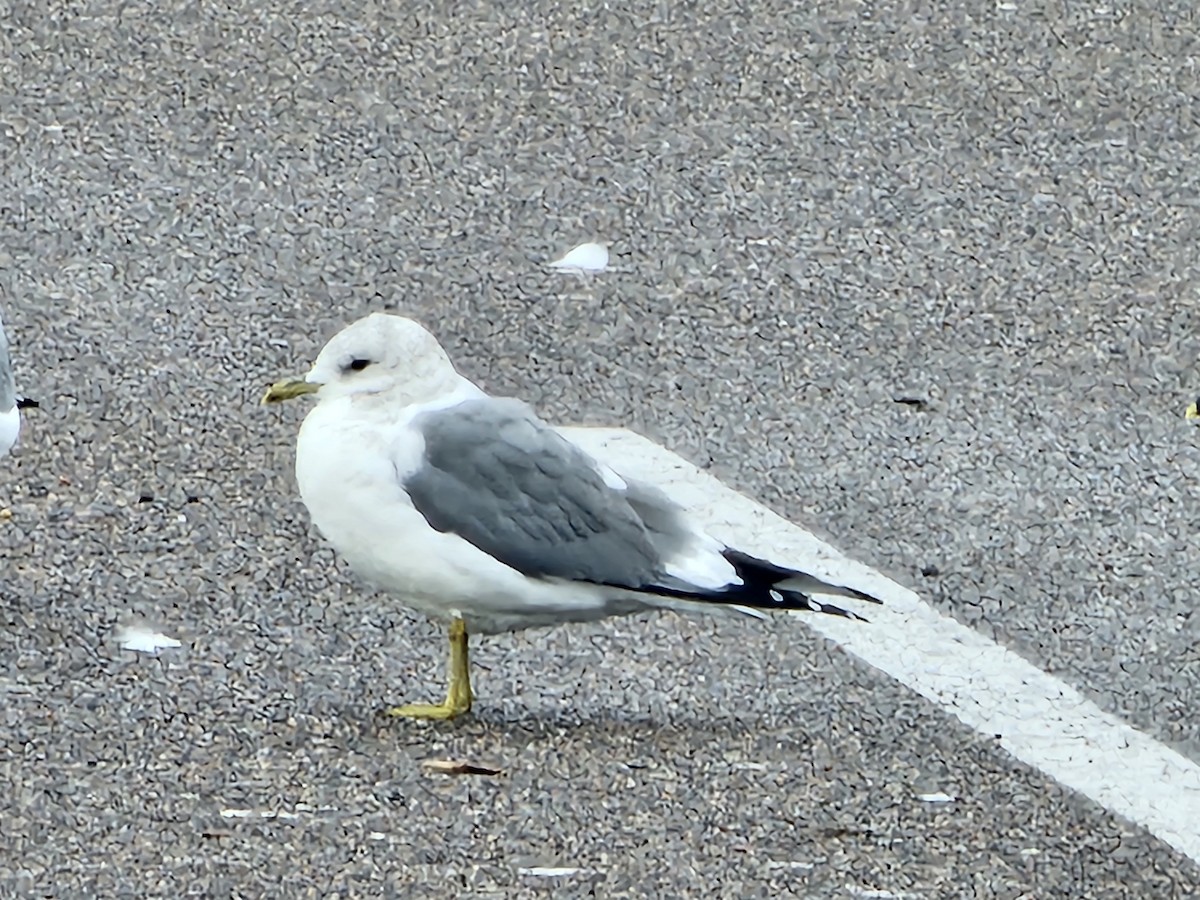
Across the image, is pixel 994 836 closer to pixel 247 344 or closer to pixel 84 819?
pixel 84 819

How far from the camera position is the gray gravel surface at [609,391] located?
4.09 m

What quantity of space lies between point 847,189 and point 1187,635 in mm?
2800

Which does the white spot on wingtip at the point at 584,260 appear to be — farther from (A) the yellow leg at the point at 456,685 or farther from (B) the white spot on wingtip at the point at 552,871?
(B) the white spot on wingtip at the point at 552,871

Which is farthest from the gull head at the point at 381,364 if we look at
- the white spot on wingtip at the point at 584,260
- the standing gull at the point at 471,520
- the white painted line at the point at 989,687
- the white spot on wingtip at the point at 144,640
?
the white spot on wingtip at the point at 584,260

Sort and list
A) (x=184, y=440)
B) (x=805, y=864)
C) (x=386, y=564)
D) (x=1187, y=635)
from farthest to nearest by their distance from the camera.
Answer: (x=184, y=440) < (x=1187, y=635) < (x=386, y=564) < (x=805, y=864)

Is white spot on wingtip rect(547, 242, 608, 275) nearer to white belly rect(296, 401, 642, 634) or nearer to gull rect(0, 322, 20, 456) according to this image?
gull rect(0, 322, 20, 456)

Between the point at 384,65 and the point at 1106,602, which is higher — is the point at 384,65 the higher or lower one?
the higher one

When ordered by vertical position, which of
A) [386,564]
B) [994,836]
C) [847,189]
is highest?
[847,189]

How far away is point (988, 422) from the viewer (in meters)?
6.02

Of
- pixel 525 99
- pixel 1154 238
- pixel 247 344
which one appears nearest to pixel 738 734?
pixel 247 344

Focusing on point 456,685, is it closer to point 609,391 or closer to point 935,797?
point 935,797

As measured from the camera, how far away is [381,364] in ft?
14.8

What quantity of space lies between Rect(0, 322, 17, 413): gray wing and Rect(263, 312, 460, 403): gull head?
3.20 feet

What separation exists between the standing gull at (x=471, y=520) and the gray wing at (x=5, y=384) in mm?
989
